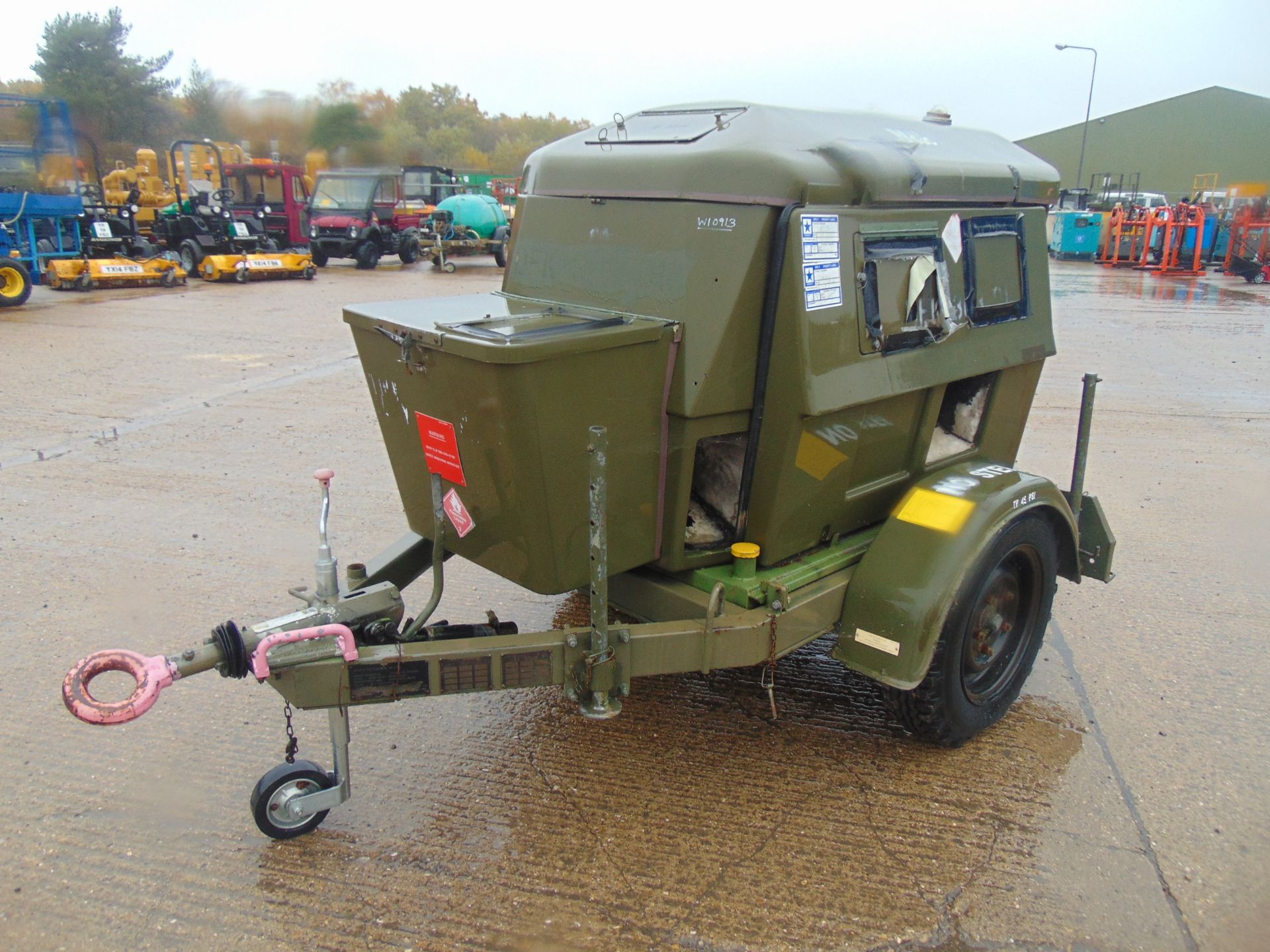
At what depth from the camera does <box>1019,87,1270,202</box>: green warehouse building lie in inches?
1783

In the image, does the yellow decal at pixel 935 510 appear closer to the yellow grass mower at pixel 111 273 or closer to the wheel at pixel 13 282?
the wheel at pixel 13 282

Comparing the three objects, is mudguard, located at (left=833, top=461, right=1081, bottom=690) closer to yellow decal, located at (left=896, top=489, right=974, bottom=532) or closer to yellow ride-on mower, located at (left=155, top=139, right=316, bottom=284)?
yellow decal, located at (left=896, top=489, right=974, bottom=532)

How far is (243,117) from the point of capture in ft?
91.5

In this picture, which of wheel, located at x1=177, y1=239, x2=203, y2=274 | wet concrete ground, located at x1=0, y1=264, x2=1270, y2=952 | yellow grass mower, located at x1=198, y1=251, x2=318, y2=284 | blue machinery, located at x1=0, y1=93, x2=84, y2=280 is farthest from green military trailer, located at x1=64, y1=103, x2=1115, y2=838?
wheel, located at x1=177, y1=239, x2=203, y2=274

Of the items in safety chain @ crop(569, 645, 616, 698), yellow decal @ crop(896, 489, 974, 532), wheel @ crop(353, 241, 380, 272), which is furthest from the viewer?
wheel @ crop(353, 241, 380, 272)

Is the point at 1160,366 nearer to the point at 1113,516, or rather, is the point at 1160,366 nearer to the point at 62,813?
the point at 1113,516

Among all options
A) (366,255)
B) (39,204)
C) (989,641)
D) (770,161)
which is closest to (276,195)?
(366,255)

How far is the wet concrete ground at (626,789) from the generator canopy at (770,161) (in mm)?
1857

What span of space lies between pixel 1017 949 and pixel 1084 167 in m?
56.7

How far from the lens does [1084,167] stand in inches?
1997

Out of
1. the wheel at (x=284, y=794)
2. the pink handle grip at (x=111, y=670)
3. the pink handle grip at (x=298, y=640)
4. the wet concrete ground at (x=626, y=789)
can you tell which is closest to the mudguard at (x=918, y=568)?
the wet concrete ground at (x=626, y=789)

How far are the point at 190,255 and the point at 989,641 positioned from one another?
1845 centimetres

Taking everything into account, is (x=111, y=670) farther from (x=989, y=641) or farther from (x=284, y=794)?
(x=989, y=641)

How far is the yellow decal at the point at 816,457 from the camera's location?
9.48ft
